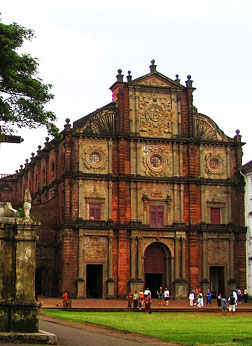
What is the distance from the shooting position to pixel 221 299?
4641 cm

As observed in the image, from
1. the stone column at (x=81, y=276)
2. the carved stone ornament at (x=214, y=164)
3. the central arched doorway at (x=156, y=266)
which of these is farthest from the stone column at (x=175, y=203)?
the stone column at (x=81, y=276)

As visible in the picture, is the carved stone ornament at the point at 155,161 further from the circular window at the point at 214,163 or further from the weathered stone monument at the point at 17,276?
the weathered stone monument at the point at 17,276

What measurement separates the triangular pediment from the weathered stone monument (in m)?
37.7

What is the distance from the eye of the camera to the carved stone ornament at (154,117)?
5838 cm

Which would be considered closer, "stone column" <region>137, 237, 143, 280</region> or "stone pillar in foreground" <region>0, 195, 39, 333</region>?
"stone pillar in foreground" <region>0, 195, 39, 333</region>

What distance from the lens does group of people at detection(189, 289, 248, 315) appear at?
135 ft

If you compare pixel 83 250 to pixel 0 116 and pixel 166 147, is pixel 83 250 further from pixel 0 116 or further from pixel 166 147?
pixel 0 116

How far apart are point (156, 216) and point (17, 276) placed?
36.1 meters

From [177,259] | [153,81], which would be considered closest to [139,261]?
[177,259]

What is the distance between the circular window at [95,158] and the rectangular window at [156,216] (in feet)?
19.2

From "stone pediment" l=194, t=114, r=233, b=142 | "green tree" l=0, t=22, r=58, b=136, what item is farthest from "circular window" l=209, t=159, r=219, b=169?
"green tree" l=0, t=22, r=58, b=136

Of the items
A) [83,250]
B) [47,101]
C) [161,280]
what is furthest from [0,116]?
[161,280]

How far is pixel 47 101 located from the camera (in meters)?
28.0

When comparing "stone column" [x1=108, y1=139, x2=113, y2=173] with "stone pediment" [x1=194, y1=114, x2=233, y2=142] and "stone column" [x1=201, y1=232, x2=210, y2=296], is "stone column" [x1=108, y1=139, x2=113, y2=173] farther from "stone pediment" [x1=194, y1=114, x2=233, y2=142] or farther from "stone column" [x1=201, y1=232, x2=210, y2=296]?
"stone column" [x1=201, y1=232, x2=210, y2=296]
